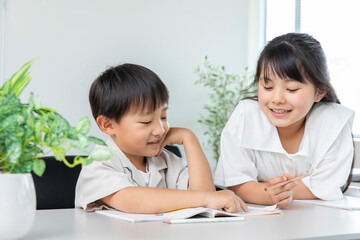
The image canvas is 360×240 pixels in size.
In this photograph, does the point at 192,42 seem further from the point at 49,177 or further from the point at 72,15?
the point at 49,177

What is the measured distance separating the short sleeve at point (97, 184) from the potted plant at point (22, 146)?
425 mm

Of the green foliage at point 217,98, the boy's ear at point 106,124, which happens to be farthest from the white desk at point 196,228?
the green foliage at point 217,98

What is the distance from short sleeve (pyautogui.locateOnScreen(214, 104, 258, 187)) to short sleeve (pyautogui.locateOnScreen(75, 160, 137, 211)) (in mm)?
426

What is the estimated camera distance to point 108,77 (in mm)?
1483

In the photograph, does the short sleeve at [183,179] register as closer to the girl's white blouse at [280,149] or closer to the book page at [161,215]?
the girl's white blouse at [280,149]

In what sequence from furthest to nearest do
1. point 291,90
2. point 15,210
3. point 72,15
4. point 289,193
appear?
point 72,15, point 291,90, point 289,193, point 15,210

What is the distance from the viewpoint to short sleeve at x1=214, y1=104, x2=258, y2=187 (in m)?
1.56

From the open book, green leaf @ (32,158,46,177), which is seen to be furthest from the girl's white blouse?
green leaf @ (32,158,46,177)

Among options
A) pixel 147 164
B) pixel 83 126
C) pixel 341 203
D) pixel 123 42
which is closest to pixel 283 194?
pixel 341 203

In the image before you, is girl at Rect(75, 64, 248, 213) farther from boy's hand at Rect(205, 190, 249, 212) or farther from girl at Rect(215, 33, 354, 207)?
girl at Rect(215, 33, 354, 207)

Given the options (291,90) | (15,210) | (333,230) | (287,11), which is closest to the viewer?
(15,210)

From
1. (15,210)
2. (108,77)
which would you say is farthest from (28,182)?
(108,77)

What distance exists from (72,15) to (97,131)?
849 millimetres

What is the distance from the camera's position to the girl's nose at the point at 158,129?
1.38 meters
